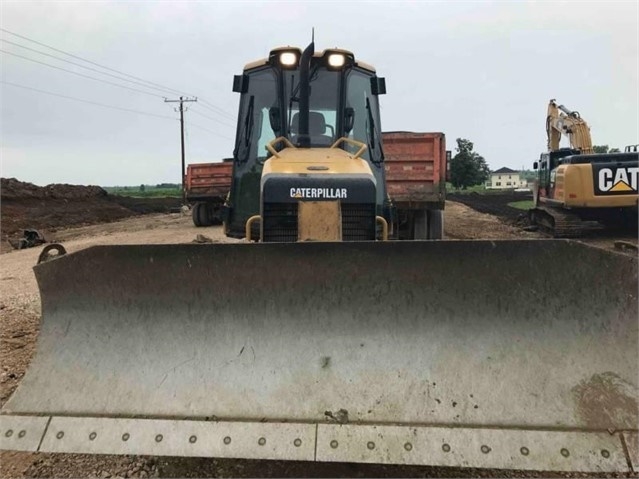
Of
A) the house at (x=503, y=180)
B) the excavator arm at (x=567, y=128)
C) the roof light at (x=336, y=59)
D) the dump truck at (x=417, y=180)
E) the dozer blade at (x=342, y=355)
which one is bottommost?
the dozer blade at (x=342, y=355)

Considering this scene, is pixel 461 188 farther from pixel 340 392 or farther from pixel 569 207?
pixel 340 392

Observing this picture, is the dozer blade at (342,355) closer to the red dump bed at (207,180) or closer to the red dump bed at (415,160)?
the red dump bed at (415,160)

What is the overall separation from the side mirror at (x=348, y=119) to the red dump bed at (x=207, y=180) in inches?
569

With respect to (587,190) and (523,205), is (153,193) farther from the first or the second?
(587,190)

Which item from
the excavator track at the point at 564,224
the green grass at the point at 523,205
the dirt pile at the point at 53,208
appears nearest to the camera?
the excavator track at the point at 564,224

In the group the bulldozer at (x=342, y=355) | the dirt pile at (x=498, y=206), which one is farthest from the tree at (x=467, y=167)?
the bulldozer at (x=342, y=355)

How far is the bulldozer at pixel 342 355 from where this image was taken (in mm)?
2291

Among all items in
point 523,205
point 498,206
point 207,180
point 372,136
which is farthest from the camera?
point 498,206

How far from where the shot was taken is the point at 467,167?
7319cm

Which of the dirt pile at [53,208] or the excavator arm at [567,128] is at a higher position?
the excavator arm at [567,128]

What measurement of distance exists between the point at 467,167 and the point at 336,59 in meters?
72.9

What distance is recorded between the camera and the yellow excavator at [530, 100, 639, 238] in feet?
37.6

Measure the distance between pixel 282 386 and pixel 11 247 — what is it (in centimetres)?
1548

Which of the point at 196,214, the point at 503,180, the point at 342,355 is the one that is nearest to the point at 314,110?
the point at 342,355
